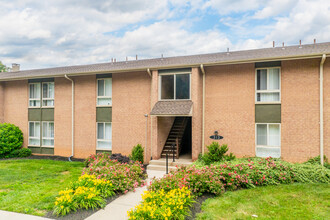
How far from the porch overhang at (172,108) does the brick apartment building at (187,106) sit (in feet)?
0.17

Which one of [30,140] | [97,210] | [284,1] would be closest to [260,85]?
[284,1]

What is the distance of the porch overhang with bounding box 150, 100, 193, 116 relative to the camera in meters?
10.6

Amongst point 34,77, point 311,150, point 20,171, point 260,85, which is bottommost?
point 20,171

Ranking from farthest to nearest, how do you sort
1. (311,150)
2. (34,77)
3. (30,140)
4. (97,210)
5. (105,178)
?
(30,140), (34,77), (311,150), (105,178), (97,210)

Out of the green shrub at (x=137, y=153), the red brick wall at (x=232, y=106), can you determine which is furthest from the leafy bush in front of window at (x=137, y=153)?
the red brick wall at (x=232, y=106)

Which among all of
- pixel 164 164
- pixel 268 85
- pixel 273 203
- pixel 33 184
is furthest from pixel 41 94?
pixel 273 203

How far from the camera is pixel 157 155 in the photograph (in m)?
11.6

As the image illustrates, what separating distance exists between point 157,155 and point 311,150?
7514mm

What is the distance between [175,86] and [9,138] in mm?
11474

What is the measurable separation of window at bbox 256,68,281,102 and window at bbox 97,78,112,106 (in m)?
8.57

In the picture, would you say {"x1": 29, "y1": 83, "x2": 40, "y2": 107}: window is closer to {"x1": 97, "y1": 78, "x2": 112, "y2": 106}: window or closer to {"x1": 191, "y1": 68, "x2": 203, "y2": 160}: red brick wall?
{"x1": 97, "y1": 78, "x2": 112, "y2": 106}: window

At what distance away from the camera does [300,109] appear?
10.0m

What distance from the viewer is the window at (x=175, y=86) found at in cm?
1143

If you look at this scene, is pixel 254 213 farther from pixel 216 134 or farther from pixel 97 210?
pixel 216 134
